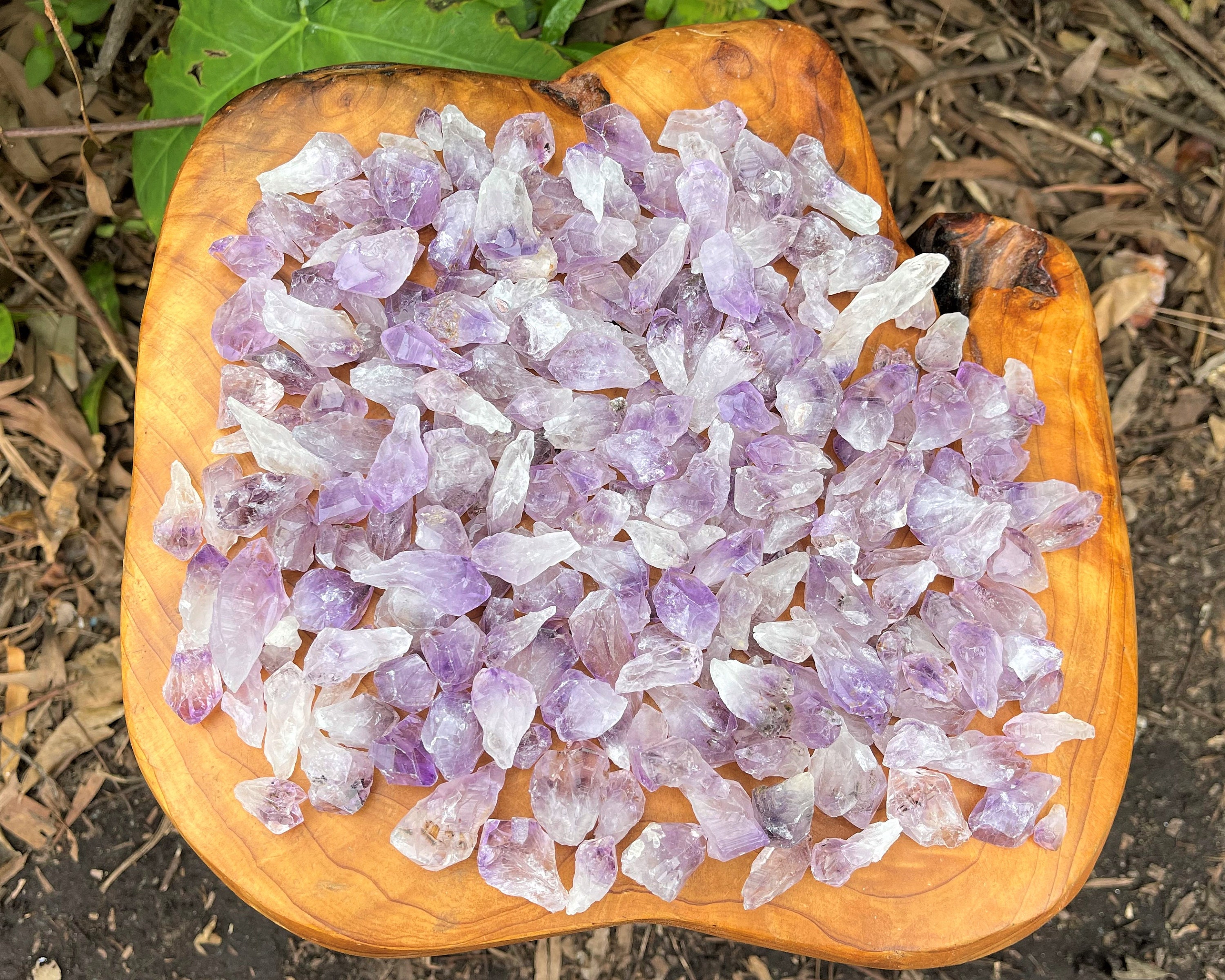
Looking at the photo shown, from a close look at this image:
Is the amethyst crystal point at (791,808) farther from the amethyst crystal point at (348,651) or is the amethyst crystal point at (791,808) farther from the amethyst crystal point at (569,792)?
the amethyst crystal point at (348,651)

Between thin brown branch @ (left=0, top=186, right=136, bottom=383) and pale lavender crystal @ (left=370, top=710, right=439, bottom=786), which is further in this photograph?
thin brown branch @ (left=0, top=186, right=136, bottom=383)

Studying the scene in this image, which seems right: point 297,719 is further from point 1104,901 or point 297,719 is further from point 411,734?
point 1104,901

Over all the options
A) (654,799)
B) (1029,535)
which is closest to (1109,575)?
(1029,535)

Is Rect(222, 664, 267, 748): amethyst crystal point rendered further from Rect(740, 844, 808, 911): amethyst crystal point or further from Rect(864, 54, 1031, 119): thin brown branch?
Rect(864, 54, 1031, 119): thin brown branch

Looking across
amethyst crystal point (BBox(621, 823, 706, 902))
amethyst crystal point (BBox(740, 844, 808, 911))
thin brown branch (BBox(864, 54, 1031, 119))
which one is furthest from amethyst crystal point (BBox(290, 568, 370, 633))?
thin brown branch (BBox(864, 54, 1031, 119))

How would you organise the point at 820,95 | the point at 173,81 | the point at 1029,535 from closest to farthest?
the point at 1029,535, the point at 820,95, the point at 173,81

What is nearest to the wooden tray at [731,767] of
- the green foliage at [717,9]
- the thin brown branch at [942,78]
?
the green foliage at [717,9]
